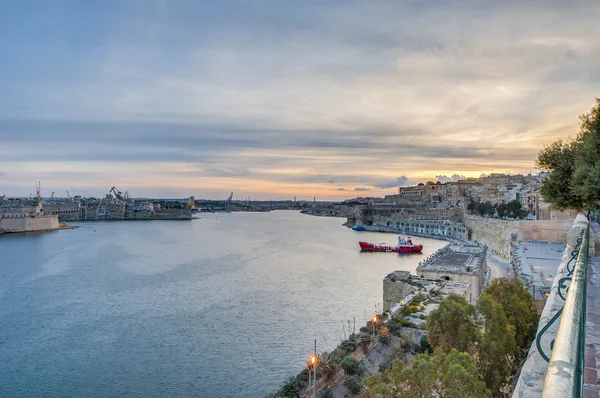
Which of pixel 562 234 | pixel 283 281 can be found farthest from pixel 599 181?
pixel 283 281

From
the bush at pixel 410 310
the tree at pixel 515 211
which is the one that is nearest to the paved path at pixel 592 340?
the bush at pixel 410 310

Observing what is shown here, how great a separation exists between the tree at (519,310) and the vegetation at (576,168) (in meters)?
1.22

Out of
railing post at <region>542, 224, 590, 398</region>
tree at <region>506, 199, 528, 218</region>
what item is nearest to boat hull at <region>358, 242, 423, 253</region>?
tree at <region>506, 199, 528, 218</region>

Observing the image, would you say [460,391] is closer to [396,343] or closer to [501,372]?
[501,372]

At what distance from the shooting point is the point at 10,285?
555 inches

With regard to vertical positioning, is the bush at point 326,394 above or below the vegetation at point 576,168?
below

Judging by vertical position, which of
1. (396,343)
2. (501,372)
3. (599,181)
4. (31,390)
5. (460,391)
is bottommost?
(31,390)

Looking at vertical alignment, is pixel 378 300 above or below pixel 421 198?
below

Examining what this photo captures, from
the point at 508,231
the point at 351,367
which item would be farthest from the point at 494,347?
the point at 508,231

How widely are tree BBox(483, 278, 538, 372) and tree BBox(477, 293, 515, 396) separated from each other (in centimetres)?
56

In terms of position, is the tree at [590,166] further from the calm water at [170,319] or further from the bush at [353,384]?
the calm water at [170,319]

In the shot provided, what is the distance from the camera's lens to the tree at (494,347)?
370 centimetres

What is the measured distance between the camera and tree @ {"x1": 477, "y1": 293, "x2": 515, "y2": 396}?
370cm

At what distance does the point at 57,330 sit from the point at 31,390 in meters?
2.80
